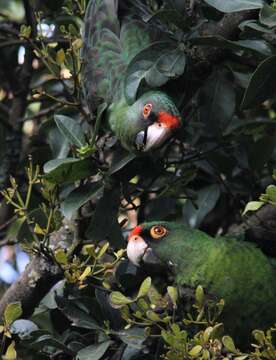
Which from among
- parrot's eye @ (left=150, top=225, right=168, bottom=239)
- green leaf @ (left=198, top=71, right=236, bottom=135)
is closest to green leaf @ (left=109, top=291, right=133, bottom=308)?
parrot's eye @ (left=150, top=225, right=168, bottom=239)

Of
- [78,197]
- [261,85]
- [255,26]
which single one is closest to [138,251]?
[78,197]

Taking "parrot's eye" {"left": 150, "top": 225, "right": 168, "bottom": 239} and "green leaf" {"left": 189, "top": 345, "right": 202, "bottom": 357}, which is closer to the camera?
"green leaf" {"left": 189, "top": 345, "right": 202, "bottom": 357}

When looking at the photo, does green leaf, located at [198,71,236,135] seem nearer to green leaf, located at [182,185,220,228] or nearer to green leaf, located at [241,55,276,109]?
green leaf, located at [182,185,220,228]

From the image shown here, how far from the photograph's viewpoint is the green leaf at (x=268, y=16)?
82.1 inches

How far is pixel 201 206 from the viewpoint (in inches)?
110

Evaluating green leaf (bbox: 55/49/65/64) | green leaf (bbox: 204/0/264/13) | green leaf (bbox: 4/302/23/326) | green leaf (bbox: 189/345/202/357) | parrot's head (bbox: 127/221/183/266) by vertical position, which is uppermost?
green leaf (bbox: 204/0/264/13)

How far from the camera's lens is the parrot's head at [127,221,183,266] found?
7.72 ft

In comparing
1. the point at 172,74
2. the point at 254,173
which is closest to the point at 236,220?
the point at 254,173

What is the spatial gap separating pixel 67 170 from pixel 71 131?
14 centimetres

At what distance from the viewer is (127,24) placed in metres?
3.05

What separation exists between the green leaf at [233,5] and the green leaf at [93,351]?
949mm

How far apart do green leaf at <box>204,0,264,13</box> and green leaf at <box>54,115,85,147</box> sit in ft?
1.72

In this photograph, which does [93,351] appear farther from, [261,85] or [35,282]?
[261,85]

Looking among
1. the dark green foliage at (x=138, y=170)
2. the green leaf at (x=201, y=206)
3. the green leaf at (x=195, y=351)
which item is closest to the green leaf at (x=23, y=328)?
the dark green foliage at (x=138, y=170)
